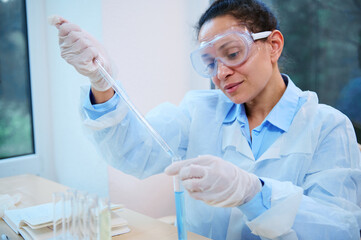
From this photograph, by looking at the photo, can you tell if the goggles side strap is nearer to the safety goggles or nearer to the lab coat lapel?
the safety goggles

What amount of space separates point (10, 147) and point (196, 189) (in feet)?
5.63

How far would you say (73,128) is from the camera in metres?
2.19

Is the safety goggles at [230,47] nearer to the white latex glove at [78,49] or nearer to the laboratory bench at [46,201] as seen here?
the white latex glove at [78,49]

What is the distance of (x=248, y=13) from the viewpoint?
1340mm

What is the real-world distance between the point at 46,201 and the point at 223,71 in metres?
0.96

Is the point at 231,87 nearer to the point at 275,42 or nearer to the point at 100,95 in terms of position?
the point at 275,42

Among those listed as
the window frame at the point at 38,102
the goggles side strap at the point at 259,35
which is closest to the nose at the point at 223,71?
the goggles side strap at the point at 259,35

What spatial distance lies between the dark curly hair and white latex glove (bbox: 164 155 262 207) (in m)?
0.61

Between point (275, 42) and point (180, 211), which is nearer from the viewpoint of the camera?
point (180, 211)

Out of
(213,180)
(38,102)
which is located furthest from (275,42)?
(38,102)

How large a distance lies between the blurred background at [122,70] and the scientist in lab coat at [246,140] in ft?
1.73

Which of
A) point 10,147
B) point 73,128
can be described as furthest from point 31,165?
point 73,128

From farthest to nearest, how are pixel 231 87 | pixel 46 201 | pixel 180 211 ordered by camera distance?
pixel 46 201
pixel 231 87
pixel 180 211

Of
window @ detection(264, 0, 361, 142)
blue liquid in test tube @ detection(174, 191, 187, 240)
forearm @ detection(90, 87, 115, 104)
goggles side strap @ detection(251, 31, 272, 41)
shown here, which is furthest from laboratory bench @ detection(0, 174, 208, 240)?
window @ detection(264, 0, 361, 142)
